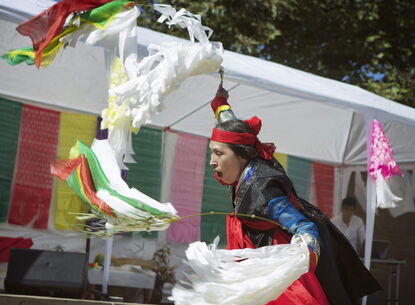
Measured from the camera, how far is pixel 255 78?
5.22m

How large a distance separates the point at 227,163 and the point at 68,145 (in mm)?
4434

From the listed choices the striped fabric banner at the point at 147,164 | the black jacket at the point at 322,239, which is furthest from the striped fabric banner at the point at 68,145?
the black jacket at the point at 322,239

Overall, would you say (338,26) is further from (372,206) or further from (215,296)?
(215,296)

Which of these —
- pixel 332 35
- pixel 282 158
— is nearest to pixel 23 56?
pixel 282 158

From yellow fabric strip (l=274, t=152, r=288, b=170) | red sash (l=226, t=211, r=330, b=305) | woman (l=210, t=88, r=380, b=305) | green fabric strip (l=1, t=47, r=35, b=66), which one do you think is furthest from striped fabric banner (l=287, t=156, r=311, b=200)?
red sash (l=226, t=211, r=330, b=305)

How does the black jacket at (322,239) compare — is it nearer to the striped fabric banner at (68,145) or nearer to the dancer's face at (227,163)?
the dancer's face at (227,163)

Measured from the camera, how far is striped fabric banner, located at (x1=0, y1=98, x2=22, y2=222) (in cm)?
632

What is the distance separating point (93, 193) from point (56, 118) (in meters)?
4.44

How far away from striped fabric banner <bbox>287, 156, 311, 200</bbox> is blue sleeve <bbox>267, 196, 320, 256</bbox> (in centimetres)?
621

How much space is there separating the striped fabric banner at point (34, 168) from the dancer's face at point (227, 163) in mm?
4291

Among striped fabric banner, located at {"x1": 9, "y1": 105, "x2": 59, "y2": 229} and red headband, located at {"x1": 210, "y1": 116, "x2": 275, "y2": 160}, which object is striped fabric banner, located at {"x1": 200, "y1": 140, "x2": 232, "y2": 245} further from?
red headband, located at {"x1": 210, "y1": 116, "x2": 275, "y2": 160}

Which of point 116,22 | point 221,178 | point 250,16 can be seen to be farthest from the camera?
point 250,16

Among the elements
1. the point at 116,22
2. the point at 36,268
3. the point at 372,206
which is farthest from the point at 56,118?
the point at 116,22

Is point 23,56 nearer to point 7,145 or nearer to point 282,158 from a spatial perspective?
point 7,145
